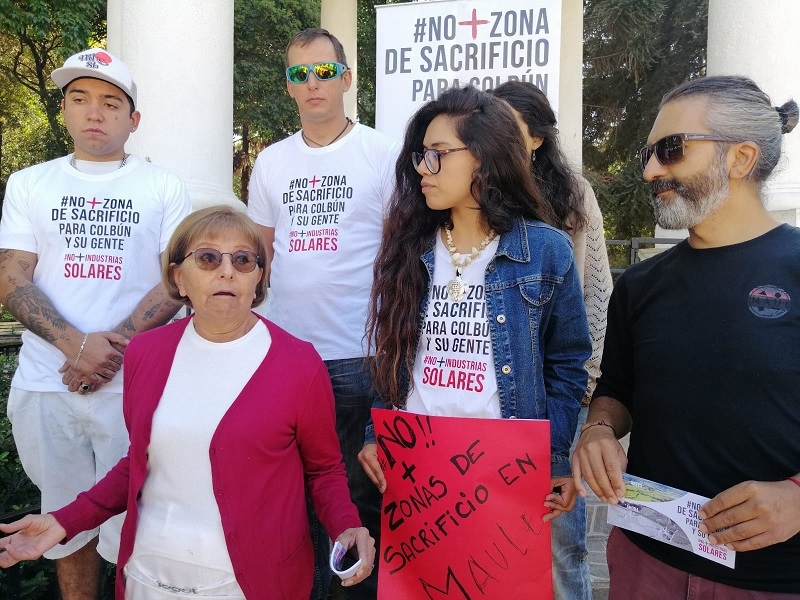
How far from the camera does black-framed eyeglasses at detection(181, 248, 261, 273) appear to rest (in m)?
2.18

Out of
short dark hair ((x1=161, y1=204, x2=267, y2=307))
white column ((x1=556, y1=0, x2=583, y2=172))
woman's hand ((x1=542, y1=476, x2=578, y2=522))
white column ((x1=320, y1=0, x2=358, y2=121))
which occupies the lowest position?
woman's hand ((x1=542, y1=476, x2=578, y2=522))

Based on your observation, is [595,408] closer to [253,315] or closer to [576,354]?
[576,354]

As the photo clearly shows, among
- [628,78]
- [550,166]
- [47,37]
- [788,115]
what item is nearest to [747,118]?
[788,115]

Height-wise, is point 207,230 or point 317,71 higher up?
point 317,71

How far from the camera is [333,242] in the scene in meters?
3.08

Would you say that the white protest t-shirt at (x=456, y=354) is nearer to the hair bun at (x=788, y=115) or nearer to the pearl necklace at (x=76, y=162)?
the hair bun at (x=788, y=115)

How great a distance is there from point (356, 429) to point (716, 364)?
173cm

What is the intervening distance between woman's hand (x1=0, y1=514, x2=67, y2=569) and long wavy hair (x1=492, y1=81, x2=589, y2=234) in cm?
208

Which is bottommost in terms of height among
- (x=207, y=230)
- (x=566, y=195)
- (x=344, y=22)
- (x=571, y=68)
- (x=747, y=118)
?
(x=207, y=230)

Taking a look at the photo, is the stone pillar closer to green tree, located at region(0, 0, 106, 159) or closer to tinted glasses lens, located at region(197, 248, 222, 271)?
tinted glasses lens, located at region(197, 248, 222, 271)

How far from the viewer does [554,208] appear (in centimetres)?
288

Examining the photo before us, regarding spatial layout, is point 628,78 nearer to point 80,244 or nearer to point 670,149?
point 80,244

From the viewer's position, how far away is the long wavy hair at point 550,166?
289 centimetres

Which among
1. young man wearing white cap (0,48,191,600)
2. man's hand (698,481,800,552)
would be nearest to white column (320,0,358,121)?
young man wearing white cap (0,48,191,600)
